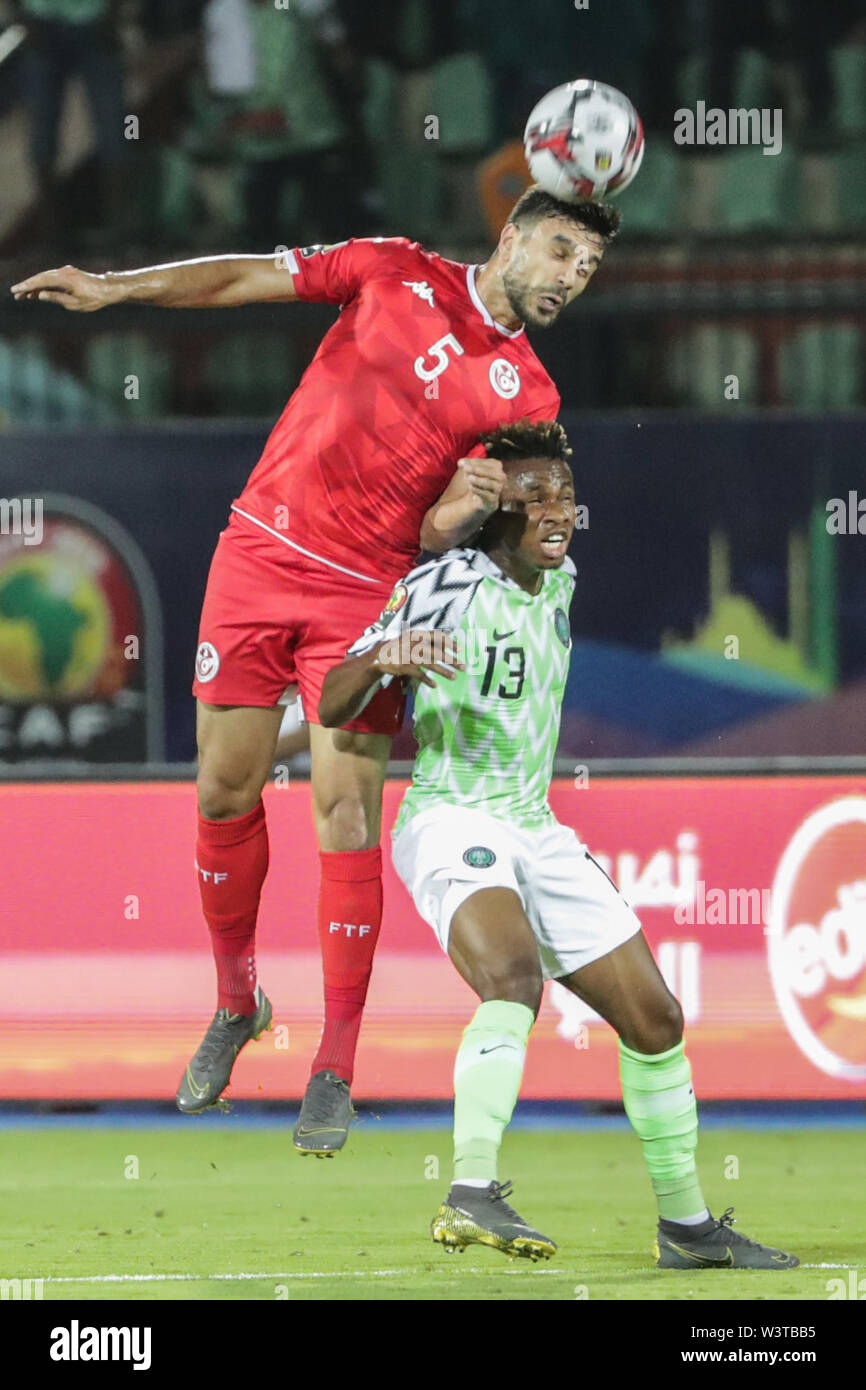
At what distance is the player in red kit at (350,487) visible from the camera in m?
4.92

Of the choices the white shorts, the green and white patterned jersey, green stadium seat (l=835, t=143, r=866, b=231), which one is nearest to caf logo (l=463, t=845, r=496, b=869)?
the white shorts

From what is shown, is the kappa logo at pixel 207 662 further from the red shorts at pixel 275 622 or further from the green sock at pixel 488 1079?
the green sock at pixel 488 1079

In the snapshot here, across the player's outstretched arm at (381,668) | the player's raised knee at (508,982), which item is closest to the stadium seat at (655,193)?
the player's outstretched arm at (381,668)

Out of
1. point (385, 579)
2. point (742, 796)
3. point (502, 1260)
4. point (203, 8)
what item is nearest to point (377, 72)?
point (203, 8)

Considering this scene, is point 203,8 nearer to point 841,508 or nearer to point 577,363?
point 577,363

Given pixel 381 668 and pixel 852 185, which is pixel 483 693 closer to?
pixel 381 668

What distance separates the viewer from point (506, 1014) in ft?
14.5

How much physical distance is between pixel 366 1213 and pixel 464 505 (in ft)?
7.78

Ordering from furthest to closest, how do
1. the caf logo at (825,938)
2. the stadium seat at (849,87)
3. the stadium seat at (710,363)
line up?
the stadium seat at (849,87)
the stadium seat at (710,363)
the caf logo at (825,938)

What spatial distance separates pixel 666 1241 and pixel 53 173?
879 centimetres

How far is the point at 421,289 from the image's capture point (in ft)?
16.5

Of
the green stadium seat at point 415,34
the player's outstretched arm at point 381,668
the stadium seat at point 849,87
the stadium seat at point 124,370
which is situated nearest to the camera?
the player's outstretched arm at point 381,668

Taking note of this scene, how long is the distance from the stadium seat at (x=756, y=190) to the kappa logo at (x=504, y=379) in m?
7.20

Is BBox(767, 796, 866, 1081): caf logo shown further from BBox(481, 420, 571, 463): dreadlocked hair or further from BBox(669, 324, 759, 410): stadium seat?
BBox(669, 324, 759, 410): stadium seat
